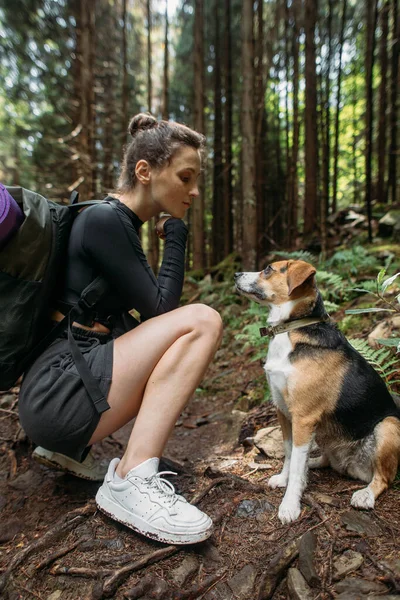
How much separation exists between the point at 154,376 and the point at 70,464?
1090 mm

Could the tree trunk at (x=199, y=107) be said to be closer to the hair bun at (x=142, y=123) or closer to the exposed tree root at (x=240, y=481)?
the hair bun at (x=142, y=123)

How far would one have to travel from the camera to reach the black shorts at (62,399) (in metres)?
2.35

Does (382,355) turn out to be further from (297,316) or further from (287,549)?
(287,549)

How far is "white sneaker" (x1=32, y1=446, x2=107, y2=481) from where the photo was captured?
2.87m

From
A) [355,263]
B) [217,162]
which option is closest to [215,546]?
[355,263]

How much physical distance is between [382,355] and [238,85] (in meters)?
16.4

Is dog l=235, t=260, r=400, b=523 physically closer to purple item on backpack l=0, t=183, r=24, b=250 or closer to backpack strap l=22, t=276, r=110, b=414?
backpack strap l=22, t=276, r=110, b=414

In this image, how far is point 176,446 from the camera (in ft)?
13.6

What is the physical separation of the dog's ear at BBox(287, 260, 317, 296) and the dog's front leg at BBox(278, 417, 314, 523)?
0.90 metres

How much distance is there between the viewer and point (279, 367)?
2660mm

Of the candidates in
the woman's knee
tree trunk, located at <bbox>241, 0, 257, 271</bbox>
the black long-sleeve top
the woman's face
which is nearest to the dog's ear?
the woman's knee

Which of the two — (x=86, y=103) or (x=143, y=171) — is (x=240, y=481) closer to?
(x=143, y=171)

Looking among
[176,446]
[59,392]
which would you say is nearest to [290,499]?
[59,392]

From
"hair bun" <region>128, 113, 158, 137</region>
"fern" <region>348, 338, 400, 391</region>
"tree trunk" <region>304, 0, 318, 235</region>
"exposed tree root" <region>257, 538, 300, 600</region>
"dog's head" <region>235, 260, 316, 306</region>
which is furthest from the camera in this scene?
"tree trunk" <region>304, 0, 318, 235</region>
